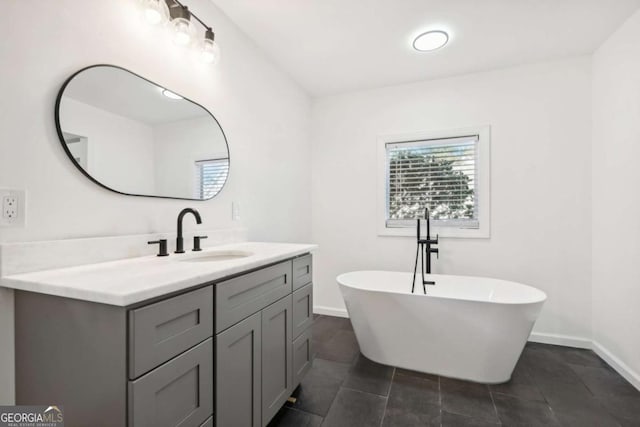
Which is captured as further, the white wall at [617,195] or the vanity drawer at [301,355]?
the white wall at [617,195]

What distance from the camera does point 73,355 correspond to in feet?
2.62

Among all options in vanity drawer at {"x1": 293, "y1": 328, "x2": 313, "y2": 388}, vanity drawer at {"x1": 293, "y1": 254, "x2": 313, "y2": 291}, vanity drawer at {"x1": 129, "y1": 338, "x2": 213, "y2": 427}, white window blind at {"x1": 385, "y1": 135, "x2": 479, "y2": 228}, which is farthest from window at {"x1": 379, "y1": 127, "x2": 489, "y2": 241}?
vanity drawer at {"x1": 129, "y1": 338, "x2": 213, "y2": 427}

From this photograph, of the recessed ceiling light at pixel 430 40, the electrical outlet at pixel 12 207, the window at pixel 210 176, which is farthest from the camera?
the recessed ceiling light at pixel 430 40

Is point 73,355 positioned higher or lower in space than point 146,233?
lower

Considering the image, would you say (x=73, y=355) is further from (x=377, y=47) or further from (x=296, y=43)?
(x=377, y=47)

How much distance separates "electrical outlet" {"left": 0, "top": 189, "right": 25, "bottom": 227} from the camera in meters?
0.91

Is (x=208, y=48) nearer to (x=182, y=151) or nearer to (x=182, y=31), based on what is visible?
(x=182, y=31)

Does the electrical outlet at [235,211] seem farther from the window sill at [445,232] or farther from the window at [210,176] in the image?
the window sill at [445,232]

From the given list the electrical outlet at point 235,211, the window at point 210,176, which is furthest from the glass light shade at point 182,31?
the electrical outlet at point 235,211

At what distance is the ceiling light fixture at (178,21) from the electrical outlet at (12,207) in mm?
946

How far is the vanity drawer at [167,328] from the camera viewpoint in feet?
2.44

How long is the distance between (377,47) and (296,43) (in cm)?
65

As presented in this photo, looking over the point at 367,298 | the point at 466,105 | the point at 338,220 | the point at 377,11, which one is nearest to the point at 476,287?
the point at 367,298

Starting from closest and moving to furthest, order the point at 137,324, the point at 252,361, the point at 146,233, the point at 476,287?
the point at 137,324 → the point at 252,361 → the point at 146,233 → the point at 476,287
